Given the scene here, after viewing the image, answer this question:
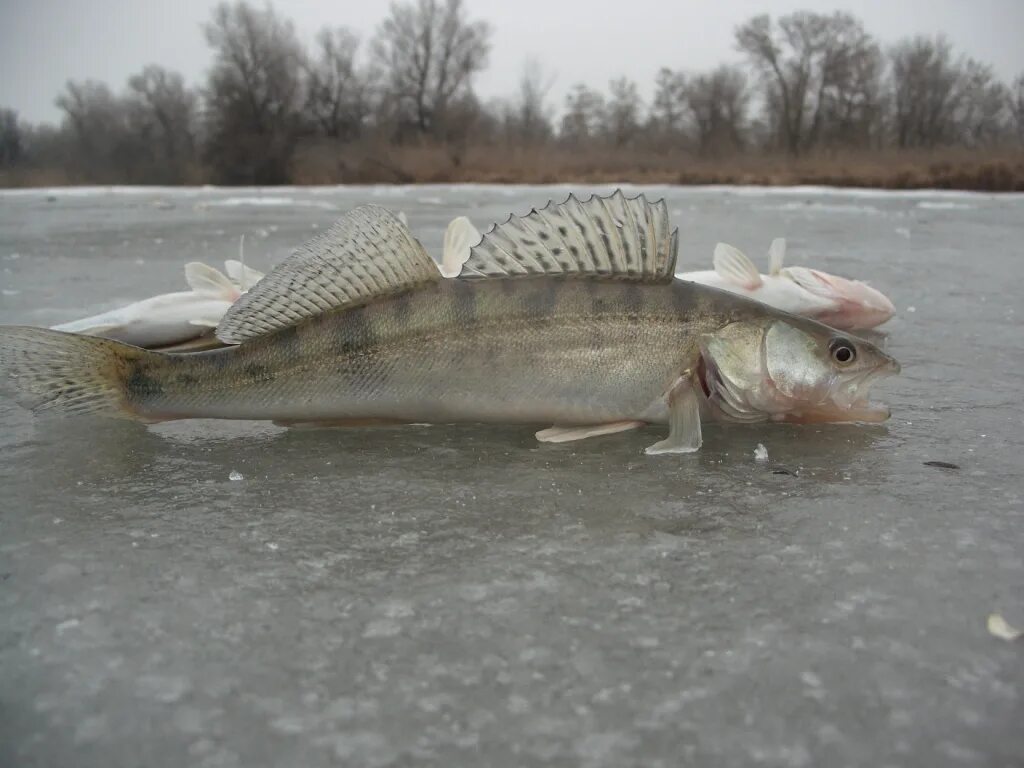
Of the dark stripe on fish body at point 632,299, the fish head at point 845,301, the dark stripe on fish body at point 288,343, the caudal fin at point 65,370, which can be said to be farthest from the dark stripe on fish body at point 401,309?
the fish head at point 845,301

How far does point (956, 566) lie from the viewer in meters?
1.83

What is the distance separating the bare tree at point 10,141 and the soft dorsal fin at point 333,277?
46.3m

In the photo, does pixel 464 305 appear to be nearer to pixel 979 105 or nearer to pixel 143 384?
pixel 143 384

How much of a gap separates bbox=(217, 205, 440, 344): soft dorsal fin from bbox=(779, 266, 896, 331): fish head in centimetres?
244

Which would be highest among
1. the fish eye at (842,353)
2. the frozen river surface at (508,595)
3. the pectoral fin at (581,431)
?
the fish eye at (842,353)

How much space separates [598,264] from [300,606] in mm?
1686

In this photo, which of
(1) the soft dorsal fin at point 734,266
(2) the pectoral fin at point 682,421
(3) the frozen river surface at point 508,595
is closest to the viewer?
(3) the frozen river surface at point 508,595

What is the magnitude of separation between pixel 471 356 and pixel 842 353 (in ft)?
4.20

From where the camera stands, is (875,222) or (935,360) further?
(875,222)

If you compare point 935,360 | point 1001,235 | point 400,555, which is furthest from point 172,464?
point 1001,235

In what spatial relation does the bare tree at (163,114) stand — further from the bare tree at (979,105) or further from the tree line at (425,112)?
the bare tree at (979,105)

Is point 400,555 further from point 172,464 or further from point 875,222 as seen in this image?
point 875,222

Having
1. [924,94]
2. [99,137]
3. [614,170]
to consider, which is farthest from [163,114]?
Answer: [924,94]

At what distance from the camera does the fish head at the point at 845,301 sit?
4.33 meters
